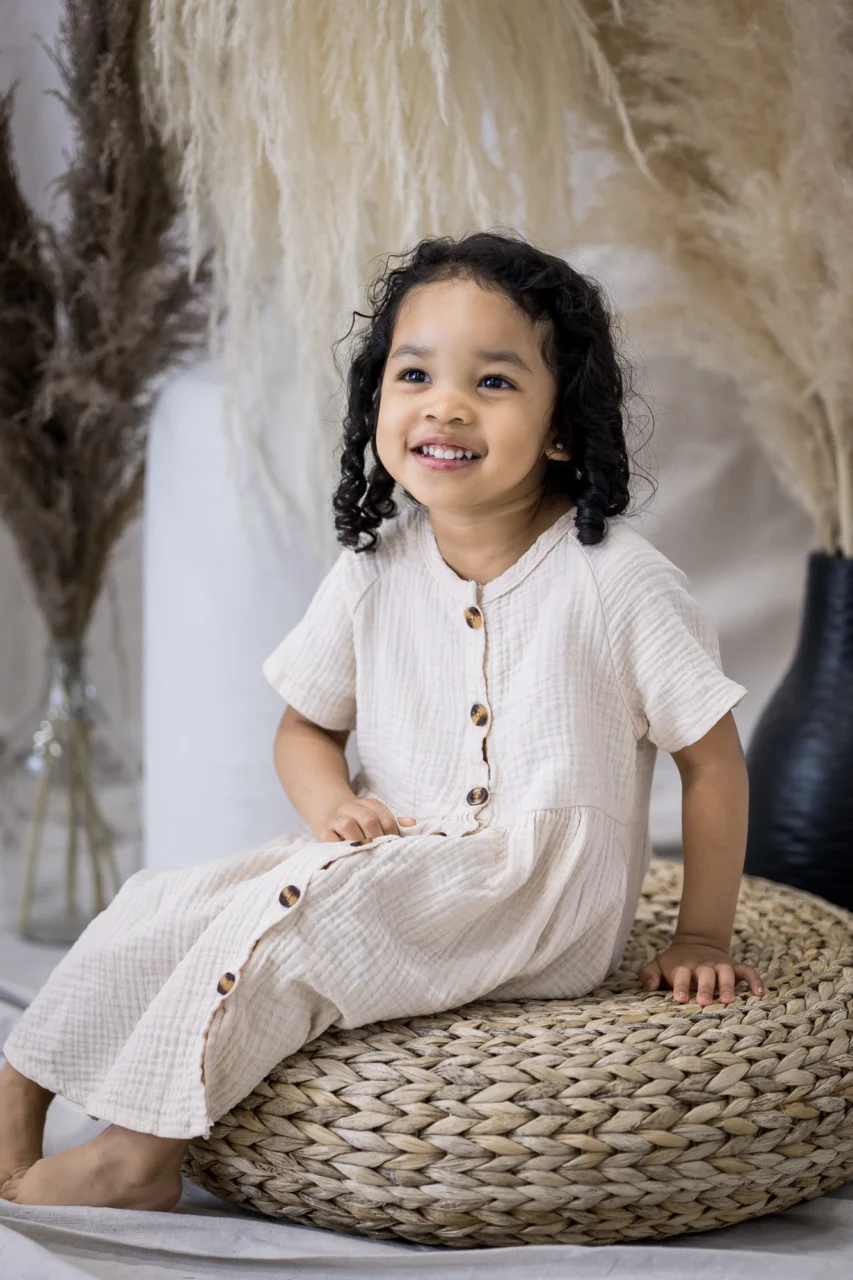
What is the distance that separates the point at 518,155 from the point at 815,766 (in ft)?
2.30

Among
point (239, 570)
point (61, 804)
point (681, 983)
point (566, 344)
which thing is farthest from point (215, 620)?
point (681, 983)

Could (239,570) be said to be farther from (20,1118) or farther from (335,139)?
(20,1118)

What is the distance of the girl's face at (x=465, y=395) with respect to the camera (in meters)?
1.15

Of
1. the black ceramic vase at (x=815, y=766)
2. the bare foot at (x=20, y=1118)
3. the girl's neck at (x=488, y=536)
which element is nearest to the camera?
the bare foot at (x=20, y=1118)

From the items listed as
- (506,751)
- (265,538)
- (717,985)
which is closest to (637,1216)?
→ (717,985)

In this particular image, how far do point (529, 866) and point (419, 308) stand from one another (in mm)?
436

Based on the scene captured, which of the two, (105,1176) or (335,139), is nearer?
(105,1176)

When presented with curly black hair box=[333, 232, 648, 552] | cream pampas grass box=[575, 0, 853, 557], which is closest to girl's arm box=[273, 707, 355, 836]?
curly black hair box=[333, 232, 648, 552]

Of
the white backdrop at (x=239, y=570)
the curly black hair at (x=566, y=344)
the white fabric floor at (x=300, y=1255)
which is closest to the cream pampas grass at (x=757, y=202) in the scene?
the white backdrop at (x=239, y=570)

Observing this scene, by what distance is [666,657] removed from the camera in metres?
1.17

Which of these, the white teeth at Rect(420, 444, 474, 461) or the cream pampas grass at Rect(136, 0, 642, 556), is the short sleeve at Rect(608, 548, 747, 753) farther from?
the cream pampas grass at Rect(136, 0, 642, 556)

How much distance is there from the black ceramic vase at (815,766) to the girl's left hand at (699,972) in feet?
1.38

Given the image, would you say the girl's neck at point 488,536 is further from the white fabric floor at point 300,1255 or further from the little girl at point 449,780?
the white fabric floor at point 300,1255

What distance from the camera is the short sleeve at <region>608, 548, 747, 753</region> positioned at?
1154 mm
